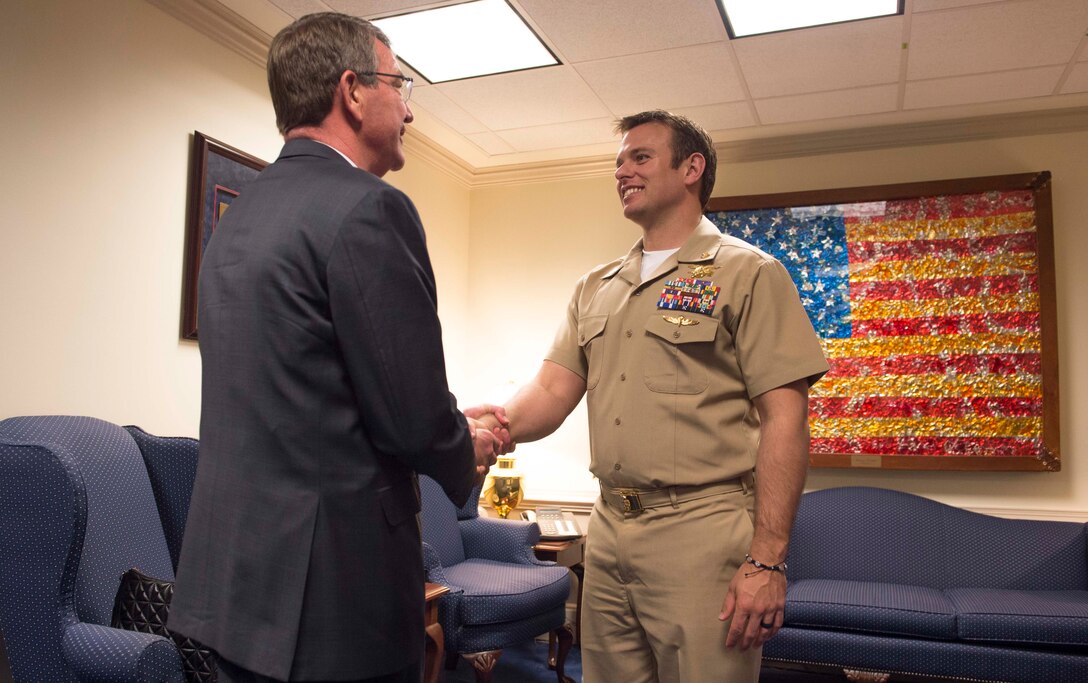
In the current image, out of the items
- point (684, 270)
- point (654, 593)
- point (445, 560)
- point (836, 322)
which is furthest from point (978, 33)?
point (445, 560)

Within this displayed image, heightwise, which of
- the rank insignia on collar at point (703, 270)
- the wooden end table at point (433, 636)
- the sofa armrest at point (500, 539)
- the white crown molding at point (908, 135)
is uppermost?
the white crown molding at point (908, 135)

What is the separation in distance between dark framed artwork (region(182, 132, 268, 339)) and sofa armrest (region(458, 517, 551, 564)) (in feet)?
5.69

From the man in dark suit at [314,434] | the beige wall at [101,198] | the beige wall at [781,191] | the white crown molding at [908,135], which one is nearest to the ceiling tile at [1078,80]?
the white crown molding at [908,135]

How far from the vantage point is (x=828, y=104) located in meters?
4.35

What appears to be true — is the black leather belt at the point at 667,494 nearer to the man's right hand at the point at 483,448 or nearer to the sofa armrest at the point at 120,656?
the man's right hand at the point at 483,448

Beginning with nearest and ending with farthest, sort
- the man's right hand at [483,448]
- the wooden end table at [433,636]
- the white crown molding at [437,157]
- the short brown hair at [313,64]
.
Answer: the short brown hair at [313,64] → the man's right hand at [483,448] → the wooden end table at [433,636] → the white crown molding at [437,157]

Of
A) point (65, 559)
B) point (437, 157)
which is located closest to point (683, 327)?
point (65, 559)

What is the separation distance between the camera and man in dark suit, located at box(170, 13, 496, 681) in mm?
1102

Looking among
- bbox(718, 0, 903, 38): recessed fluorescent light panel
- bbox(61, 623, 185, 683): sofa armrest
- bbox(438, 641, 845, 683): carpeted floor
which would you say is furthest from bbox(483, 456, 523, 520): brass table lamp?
bbox(61, 623, 185, 683): sofa armrest

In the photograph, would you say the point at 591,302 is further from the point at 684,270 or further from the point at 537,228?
the point at 537,228

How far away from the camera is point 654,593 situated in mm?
1668

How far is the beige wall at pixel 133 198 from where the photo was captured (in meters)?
2.71

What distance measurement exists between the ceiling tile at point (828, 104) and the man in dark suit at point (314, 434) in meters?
3.55

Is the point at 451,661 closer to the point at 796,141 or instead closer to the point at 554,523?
the point at 554,523
